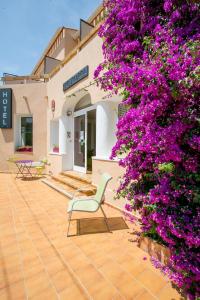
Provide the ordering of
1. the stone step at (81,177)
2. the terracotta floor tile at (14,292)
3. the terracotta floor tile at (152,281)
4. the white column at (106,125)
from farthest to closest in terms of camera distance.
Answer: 1. the stone step at (81,177)
2. the white column at (106,125)
3. the terracotta floor tile at (152,281)
4. the terracotta floor tile at (14,292)

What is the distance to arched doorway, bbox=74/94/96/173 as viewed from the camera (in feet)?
25.2

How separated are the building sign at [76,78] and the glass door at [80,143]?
131 cm

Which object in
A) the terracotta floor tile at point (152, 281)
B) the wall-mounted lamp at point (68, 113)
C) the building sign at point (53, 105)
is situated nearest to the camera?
the terracotta floor tile at point (152, 281)

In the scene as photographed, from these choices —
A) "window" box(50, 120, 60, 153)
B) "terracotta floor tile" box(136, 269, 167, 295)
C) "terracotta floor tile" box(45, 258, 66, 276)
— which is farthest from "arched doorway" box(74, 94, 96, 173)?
"terracotta floor tile" box(136, 269, 167, 295)

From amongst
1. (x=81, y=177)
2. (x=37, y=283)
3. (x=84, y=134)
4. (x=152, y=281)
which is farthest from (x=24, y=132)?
(x=152, y=281)

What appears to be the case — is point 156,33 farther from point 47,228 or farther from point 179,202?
point 47,228

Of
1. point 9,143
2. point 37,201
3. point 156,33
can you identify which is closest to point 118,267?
point 156,33

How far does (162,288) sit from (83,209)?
1.77 metres

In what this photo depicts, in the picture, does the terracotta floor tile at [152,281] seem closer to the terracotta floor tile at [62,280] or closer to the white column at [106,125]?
the terracotta floor tile at [62,280]

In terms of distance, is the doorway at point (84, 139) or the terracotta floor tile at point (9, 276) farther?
the doorway at point (84, 139)

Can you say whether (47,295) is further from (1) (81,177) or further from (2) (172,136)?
(1) (81,177)

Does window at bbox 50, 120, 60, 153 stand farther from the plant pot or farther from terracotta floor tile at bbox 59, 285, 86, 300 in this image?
terracotta floor tile at bbox 59, 285, 86, 300

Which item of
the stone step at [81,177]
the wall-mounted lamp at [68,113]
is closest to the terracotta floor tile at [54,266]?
the stone step at [81,177]

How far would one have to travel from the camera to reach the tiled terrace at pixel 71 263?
221cm
